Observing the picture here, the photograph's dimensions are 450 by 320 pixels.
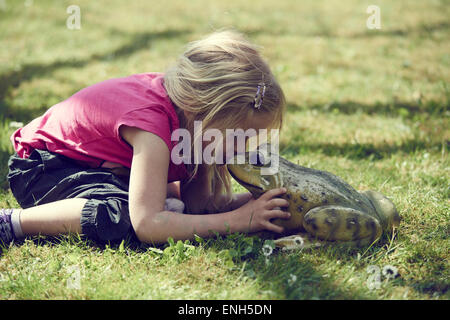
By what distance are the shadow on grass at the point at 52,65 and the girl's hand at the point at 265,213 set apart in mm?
2282

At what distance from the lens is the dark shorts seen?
2230 mm

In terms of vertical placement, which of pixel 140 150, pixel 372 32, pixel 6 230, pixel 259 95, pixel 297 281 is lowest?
pixel 297 281

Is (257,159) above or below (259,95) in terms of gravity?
below

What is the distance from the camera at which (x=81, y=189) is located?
7.83ft

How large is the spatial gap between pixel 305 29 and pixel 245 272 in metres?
5.12

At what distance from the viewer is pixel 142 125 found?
2.22 metres

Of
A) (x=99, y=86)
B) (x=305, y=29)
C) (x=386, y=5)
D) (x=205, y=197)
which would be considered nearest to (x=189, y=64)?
(x=99, y=86)

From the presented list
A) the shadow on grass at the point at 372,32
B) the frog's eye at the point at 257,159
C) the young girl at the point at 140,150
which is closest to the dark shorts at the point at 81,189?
the young girl at the point at 140,150

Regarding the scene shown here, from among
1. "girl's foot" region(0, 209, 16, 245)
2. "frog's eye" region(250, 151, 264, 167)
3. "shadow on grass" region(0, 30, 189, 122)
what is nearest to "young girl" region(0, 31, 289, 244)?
"girl's foot" region(0, 209, 16, 245)

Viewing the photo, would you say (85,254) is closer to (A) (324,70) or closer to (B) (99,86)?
(B) (99,86)

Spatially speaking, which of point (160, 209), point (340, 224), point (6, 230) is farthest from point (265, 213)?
point (6, 230)

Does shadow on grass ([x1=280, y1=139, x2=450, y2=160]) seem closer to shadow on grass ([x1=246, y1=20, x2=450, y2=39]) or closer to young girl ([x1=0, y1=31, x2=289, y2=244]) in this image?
young girl ([x1=0, y1=31, x2=289, y2=244])

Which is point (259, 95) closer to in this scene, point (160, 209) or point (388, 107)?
point (160, 209)

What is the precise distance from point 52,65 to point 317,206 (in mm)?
3813
